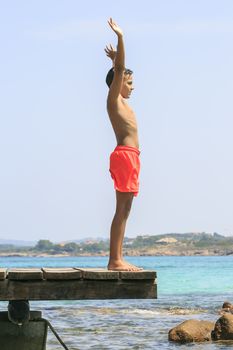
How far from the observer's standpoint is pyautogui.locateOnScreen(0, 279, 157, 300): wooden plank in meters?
10.7

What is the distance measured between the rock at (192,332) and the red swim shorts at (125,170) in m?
13.6

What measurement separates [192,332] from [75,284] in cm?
1404

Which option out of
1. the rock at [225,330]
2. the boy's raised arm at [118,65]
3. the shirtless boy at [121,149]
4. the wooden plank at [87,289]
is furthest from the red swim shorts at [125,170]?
the rock at [225,330]

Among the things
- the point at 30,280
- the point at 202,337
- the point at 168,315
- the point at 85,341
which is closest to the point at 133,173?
the point at 30,280

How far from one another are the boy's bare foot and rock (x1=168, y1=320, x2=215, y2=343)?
13539 millimetres

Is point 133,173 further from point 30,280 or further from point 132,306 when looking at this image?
point 132,306

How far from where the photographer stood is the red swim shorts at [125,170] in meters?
11.1

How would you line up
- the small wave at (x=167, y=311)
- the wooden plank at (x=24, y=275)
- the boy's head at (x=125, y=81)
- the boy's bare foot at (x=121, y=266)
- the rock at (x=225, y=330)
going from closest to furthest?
the wooden plank at (x=24, y=275) → the boy's bare foot at (x=121, y=266) → the boy's head at (x=125, y=81) → the rock at (x=225, y=330) → the small wave at (x=167, y=311)

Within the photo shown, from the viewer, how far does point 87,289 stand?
35.4ft

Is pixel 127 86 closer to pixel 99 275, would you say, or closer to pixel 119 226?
pixel 119 226

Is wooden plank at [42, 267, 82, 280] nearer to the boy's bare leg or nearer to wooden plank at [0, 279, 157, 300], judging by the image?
wooden plank at [0, 279, 157, 300]

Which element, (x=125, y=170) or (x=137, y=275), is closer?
(x=137, y=275)

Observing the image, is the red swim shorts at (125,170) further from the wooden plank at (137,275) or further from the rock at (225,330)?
the rock at (225,330)

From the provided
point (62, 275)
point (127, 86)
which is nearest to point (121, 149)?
point (127, 86)
